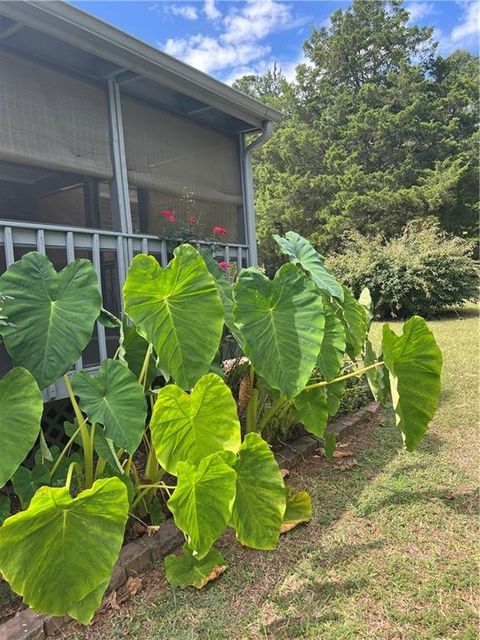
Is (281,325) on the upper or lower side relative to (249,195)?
lower

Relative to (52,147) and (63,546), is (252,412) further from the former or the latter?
(52,147)

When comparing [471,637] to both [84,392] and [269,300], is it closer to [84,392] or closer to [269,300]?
[269,300]

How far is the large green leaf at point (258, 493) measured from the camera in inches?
61.1

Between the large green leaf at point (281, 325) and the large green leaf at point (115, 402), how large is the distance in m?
0.49

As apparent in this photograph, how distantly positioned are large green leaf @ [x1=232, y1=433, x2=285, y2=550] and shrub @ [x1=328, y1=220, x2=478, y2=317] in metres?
7.70

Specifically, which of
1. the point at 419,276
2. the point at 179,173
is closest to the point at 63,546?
the point at 179,173

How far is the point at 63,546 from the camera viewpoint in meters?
1.25

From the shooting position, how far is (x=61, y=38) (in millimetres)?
2701

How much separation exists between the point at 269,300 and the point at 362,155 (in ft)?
58.8

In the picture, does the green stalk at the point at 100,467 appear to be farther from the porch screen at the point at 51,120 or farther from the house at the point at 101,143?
the porch screen at the point at 51,120

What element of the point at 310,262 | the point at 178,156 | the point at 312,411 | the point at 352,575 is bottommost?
the point at 352,575

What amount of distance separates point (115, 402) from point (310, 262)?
1342mm

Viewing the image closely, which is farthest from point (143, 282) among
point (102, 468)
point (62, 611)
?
point (62, 611)

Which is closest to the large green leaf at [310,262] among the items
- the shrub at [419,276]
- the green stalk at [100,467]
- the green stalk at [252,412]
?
the green stalk at [252,412]
